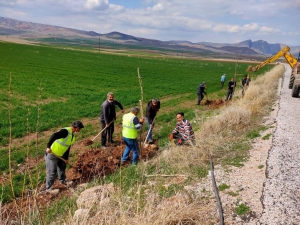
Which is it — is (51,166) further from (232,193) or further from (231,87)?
(231,87)

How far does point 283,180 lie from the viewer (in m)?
5.48

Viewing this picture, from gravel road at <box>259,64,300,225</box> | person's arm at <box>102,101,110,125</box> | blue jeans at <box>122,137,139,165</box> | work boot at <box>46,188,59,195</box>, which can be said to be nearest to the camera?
gravel road at <box>259,64,300,225</box>

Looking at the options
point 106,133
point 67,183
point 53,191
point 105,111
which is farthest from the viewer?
point 106,133

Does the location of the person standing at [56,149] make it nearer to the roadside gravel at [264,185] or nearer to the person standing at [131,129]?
the person standing at [131,129]

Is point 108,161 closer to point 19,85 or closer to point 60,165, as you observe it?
point 60,165

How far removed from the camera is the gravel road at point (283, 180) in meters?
4.34

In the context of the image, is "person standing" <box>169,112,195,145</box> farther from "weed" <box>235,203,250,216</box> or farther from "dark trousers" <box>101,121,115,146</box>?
"weed" <box>235,203,250,216</box>

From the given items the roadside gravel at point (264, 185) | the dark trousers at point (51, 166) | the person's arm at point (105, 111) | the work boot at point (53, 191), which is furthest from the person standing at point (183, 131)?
the work boot at point (53, 191)

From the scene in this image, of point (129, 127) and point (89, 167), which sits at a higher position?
point (129, 127)

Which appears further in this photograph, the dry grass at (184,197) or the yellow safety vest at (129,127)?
the yellow safety vest at (129,127)

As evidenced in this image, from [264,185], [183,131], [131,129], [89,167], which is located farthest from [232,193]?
[89,167]

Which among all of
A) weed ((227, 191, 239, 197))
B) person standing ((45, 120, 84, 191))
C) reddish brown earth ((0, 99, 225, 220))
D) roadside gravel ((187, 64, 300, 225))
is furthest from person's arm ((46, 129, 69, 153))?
weed ((227, 191, 239, 197))

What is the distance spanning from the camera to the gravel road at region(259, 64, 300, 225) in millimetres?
4344

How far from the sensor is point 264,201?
4.71 metres
